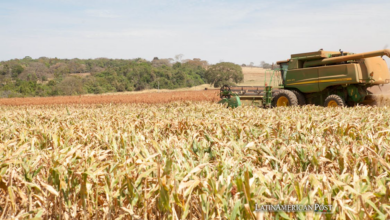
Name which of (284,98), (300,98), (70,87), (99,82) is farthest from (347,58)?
(99,82)

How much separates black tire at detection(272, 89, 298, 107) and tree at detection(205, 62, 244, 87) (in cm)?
6112

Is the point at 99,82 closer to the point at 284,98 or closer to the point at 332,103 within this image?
the point at 284,98

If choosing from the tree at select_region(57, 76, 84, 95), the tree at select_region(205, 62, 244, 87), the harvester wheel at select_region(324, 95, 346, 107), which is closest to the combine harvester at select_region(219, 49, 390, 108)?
the harvester wheel at select_region(324, 95, 346, 107)

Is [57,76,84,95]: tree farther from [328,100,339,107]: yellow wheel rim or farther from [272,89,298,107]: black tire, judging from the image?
[328,100,339,107]: yellow wheel rim

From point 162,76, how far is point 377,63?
226 feet

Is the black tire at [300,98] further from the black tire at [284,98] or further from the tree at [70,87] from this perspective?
the tree at [70,87]

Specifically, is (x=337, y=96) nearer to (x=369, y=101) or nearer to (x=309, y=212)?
(x=369, y=101)

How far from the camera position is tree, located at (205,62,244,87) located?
253 ft

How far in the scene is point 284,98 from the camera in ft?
46.8

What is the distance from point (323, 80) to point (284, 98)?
1.68m

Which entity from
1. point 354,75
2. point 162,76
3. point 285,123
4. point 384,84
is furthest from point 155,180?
point 162,76

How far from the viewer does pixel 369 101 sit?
1336 cm

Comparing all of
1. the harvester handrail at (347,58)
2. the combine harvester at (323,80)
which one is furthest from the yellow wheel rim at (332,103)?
the harvester handrail at (347,58)

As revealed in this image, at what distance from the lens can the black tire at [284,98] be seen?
13758 millimetres
